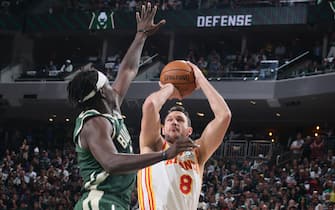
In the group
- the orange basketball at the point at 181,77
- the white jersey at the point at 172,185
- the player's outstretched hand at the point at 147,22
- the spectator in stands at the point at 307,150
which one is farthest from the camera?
the spectator in stands at the point at 307,150

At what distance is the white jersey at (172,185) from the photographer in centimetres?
610

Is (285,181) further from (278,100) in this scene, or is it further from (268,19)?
(268,19)

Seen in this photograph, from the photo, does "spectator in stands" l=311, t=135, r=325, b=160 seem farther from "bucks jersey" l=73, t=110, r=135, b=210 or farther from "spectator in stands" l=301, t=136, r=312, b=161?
"bucks jersey" l=73, t=110, r=135, b=210

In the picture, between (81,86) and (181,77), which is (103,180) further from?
(181,77)

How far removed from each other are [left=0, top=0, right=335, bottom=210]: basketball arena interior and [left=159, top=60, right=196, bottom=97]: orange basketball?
978 cm

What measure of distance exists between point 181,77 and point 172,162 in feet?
2.66

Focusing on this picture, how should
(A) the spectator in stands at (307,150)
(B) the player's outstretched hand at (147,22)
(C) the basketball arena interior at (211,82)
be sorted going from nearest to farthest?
(B) the player's outstretched hand at (147,22) → (C) the basketball arena interior at (211,82) → (A) the spectator in stands at (307,150)

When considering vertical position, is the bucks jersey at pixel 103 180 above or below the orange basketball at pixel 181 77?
below

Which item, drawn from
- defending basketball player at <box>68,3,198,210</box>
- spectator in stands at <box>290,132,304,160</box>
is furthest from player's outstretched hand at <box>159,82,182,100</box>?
spectator in stands at <box>290,132,304,160</box>

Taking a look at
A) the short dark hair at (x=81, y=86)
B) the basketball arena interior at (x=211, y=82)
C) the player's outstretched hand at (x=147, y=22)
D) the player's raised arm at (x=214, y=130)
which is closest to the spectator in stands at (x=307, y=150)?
the basketball arena interior at (x=211, y=82)

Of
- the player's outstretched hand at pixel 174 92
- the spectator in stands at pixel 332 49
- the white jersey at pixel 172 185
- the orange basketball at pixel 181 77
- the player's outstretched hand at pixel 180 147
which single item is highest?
the spectator in stands at pixel 332 49

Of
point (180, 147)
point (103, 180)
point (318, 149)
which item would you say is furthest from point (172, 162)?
point (318, 149)

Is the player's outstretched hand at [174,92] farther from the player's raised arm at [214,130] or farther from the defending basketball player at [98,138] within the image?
the defending basketball player at [98,138]

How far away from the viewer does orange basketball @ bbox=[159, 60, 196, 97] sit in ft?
21.5
